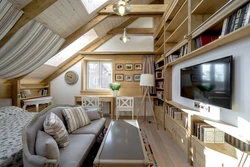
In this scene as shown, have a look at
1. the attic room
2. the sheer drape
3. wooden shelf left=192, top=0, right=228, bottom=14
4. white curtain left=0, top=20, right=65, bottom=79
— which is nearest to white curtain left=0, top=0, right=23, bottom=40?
the attic room

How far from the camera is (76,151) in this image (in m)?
1.66

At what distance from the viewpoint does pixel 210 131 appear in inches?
69.0

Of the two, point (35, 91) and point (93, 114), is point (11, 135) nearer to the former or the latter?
point (93, 114)

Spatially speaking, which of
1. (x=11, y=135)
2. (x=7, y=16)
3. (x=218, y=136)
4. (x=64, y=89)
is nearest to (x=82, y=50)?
(x=64, y=89)

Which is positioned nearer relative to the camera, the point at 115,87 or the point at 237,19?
the point at 237,19

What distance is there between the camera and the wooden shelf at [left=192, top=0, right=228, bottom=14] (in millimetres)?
1776

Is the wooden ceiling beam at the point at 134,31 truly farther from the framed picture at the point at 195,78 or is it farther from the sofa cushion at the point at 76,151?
the sofa cushion at the point at 76,151

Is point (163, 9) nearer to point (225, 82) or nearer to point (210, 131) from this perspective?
point (225, 82)

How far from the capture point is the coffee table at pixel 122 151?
1471 millimetres

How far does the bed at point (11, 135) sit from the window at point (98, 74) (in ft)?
8.23

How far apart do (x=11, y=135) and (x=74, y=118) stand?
0.85 meters

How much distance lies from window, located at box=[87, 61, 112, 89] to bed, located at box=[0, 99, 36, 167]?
2508 mm

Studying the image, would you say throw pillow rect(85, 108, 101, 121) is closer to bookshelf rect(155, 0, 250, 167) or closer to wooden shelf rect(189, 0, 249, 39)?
bookshelf rect(155, 0, 250, 167)

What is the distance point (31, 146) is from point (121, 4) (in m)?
2.19
